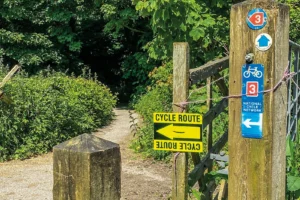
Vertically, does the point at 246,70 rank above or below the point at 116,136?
above

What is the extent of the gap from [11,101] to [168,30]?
133 inches

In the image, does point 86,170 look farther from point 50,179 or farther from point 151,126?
point 151,126

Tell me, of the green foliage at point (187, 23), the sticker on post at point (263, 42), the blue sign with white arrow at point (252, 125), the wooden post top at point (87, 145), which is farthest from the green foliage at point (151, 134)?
the wooden post top at point (87, 145)

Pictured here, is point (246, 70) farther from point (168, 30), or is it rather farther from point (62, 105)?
point (62, 105)

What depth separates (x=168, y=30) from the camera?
247 inches

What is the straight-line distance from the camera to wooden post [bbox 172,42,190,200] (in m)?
2.30

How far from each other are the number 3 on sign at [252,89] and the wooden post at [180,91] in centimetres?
32

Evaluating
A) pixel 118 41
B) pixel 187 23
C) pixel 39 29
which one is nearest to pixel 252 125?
pixel 187 23

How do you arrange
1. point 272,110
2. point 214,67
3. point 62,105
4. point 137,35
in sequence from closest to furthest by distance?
1. point 272,110
2. point 214,67
3. point 62,105
4. point 137,35

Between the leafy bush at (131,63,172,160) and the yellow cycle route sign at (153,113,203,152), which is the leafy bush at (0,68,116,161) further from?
the yellow cycle route sign at (153,113,203,152)

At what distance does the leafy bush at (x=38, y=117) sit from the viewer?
26.0ft

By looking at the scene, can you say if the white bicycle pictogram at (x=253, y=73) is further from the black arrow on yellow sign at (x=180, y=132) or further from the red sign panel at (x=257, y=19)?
the black arrow on yellow sign at (x=180, y=132)

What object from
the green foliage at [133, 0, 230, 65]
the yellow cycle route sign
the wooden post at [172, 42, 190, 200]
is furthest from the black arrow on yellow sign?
the green foliage at [133, 0, 230, 65]

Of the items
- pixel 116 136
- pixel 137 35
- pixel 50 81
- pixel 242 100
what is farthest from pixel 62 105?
pixel 137 35
